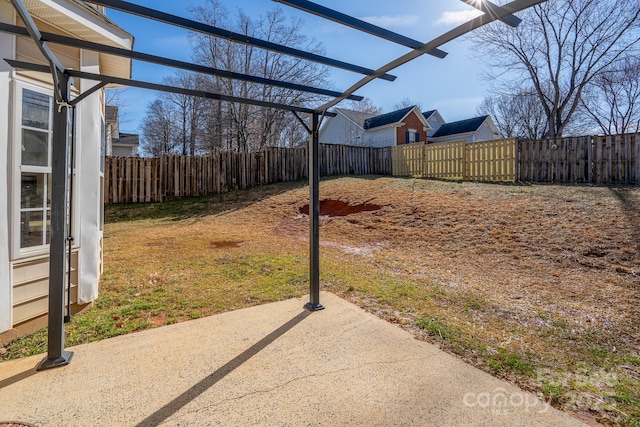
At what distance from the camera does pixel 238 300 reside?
369 cm

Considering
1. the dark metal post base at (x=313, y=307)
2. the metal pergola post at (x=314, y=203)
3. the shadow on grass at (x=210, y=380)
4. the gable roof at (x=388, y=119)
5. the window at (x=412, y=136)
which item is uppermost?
the gable roof at (x=388, y=119)

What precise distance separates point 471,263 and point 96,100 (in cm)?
562

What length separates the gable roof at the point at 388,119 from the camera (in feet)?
68.5

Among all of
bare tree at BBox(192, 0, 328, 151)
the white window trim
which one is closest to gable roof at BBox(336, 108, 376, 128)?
bare tree at BBox(192, 0, 328, 151)

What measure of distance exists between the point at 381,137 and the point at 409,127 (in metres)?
1.96

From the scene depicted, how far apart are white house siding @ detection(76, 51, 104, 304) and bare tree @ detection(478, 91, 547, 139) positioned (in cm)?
3387

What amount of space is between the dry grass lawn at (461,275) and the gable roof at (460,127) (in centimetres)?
1633

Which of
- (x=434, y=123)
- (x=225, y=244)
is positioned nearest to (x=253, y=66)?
(x=434, y=123)

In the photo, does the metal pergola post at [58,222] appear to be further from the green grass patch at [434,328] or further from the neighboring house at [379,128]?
the neighboring house at [379,128]

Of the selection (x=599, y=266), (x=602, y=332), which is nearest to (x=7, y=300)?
(x=602, y=332)

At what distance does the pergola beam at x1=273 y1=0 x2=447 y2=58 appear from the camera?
1.81 meters

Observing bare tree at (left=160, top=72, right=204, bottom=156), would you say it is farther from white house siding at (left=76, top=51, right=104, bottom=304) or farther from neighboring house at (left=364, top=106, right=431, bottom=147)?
white house siding at (left=76, top=51, right=104, bottom=304)

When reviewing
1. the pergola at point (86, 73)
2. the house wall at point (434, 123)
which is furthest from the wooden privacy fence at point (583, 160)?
the house wall at point (434, 123)

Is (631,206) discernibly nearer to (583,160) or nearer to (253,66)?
(583,160)
